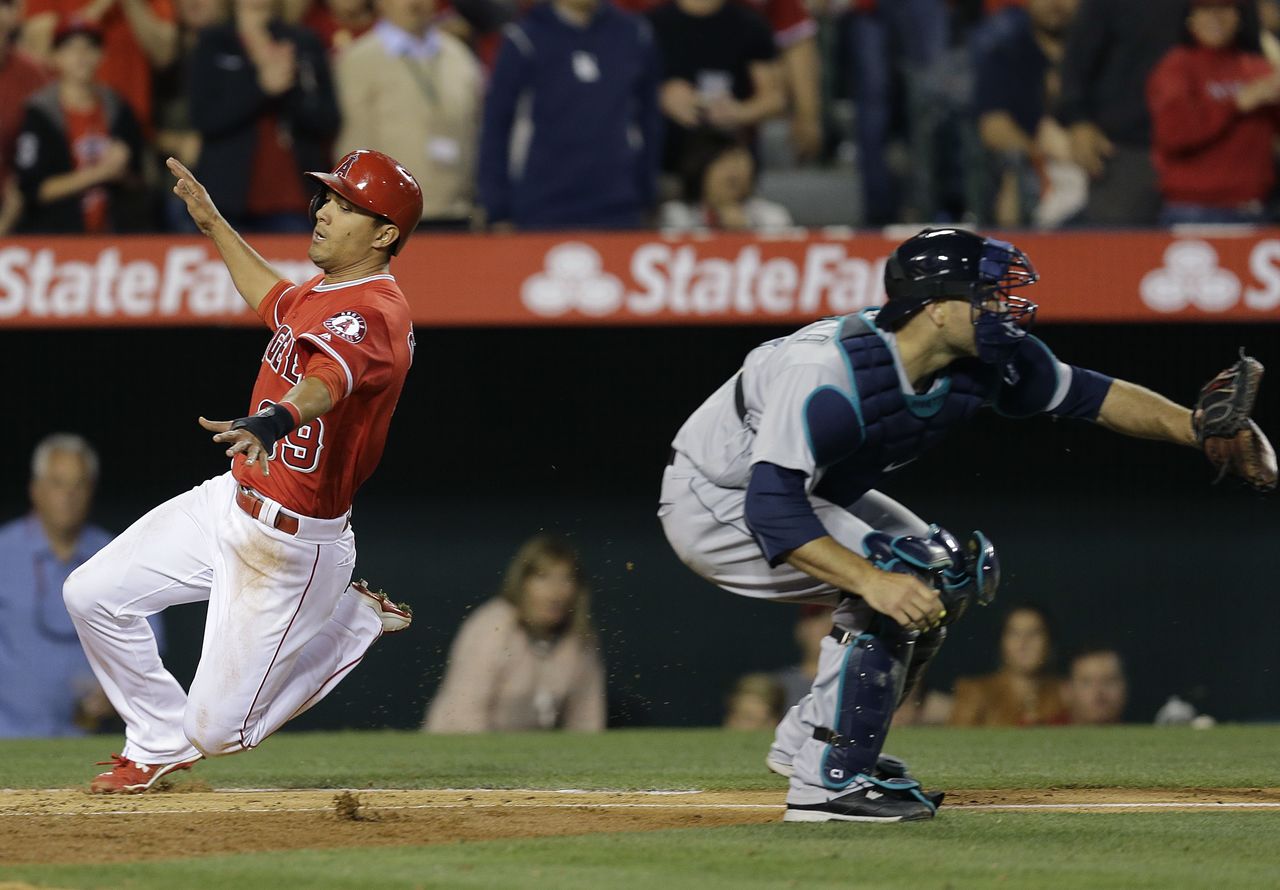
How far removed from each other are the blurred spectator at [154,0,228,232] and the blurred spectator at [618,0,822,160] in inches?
72.1

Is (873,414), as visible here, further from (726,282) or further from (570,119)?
(570,119)

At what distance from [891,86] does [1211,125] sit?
155 centimetres

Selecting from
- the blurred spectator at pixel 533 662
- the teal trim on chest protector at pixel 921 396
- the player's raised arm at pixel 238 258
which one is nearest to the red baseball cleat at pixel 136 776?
the player's raised arm at pixel 238 258

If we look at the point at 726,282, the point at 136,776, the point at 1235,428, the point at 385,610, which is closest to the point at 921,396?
the point at 1235,428

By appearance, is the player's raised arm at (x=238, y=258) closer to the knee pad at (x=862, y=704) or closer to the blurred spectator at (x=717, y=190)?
the knee pad at (x=862, y=704)

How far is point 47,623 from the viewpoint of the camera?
7793mm

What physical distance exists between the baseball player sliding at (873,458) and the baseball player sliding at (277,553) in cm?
81

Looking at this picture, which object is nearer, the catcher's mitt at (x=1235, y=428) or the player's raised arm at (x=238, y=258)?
the catcher's mitt at (x=1235, y=428)

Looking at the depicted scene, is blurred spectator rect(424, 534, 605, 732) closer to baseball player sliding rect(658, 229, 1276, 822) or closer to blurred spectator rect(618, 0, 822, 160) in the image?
blurred spectator rect(618, 0, 822, 160)

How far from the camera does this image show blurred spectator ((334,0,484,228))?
7293 mm

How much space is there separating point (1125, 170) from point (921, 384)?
357 cm

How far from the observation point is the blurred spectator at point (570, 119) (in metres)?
7.14

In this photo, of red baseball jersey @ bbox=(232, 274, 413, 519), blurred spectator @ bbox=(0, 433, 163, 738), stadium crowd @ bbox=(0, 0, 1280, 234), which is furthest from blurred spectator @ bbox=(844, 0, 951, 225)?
red baseball jersey @ bbox=(232, 274, 413, 519)

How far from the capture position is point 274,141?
24.0ft
